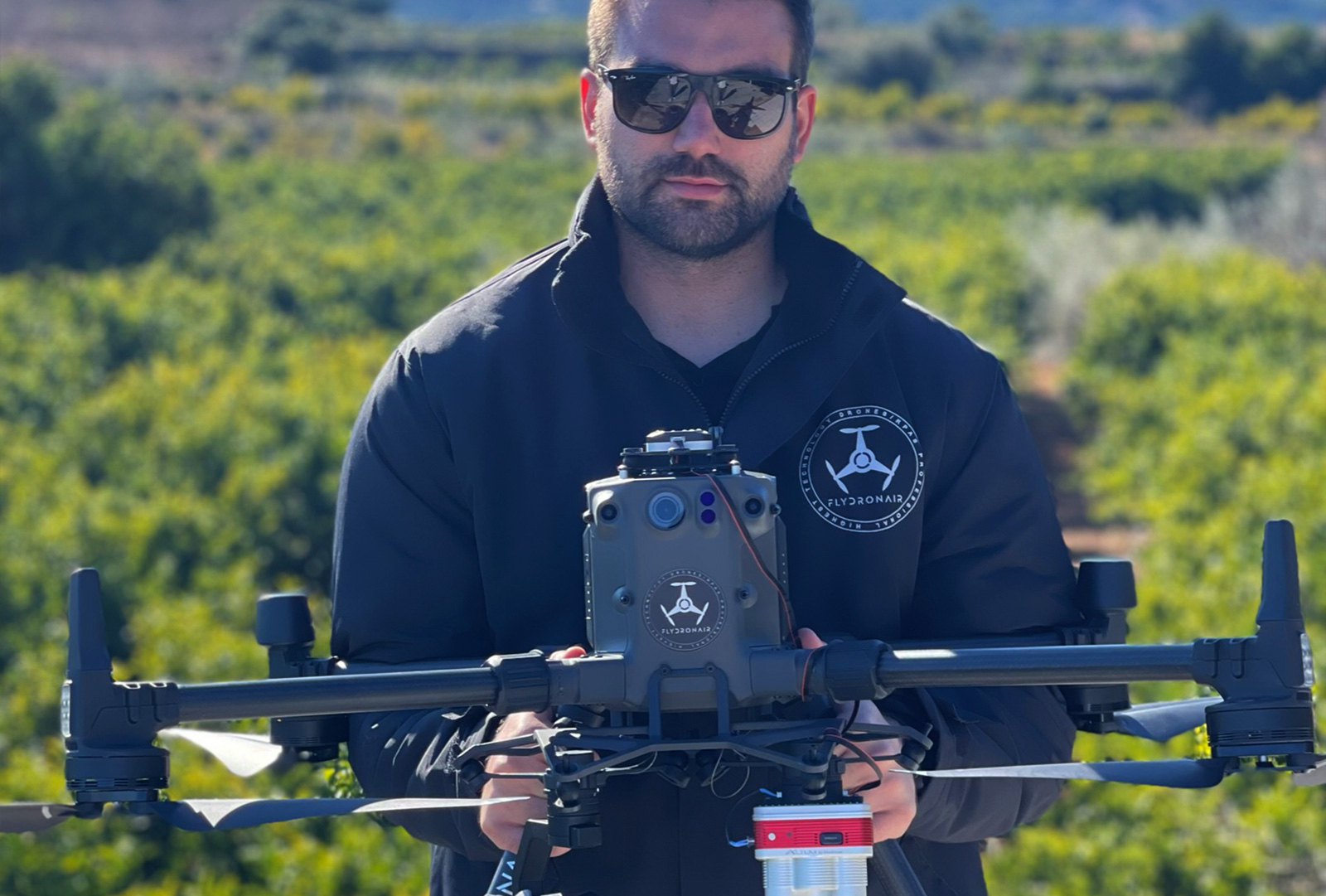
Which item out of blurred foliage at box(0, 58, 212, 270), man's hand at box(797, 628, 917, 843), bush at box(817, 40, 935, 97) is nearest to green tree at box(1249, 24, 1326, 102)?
bush at box(817, 40, 935, 97)

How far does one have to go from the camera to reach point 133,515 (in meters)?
9.12

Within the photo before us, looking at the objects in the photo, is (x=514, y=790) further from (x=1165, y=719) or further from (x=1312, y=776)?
(x=1312, y=776)

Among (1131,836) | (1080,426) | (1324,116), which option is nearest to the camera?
(1131,836)

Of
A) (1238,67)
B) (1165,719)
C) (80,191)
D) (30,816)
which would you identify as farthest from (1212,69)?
(30,816)

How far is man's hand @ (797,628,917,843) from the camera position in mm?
2053

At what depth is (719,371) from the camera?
2.60 m

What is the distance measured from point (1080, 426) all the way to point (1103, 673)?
734 inches

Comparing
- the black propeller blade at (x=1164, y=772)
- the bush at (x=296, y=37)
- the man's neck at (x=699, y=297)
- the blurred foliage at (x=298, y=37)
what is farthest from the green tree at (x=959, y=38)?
the black propeller blade at (x=1164, y=772)

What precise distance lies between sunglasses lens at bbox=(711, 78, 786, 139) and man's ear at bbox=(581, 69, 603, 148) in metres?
0.26

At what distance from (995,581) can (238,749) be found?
1019mm

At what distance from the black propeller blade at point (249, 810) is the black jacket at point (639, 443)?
485 mm

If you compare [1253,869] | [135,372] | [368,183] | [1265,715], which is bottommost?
[1253,869]

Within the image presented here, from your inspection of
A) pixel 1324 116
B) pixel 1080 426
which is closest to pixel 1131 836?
pixel 1080 426

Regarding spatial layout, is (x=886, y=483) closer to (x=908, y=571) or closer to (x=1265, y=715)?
(x=908, y=571)
